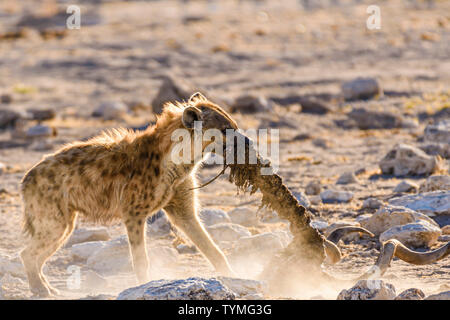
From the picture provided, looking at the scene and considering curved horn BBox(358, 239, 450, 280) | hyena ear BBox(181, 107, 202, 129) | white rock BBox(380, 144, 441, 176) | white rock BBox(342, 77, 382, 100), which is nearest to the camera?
hyena ear BBox(181, 107, 202, 129)

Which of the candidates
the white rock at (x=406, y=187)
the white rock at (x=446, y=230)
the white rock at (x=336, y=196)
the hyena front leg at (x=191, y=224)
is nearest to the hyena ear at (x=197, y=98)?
the hyena front leg at (x=191, y=224)

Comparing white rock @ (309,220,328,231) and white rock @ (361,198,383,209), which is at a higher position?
white rock @ (361,198,383,209)

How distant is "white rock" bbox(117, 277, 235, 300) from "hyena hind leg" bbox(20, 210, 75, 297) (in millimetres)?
1134

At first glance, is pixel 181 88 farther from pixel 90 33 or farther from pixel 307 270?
pixel 90 33

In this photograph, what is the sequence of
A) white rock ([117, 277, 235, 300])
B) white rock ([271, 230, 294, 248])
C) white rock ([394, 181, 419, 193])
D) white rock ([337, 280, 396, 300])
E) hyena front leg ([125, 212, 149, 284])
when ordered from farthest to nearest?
white rock ([394, 181, 419, 193])
white rock ([271, 230, 294, 248])
hyena front leg ([125, 212, 149, 284])
white rock ([337, 280, 396, 300])
white rock ([117, 277, 235, 300])

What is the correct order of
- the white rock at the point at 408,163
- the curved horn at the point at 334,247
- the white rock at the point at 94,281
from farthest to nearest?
the white rock at the point at 408,163, the white rock at the point at 94,281, the curved horn at the point at 334,247

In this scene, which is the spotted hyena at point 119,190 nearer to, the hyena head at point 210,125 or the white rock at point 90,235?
the hyena head at point 210,125

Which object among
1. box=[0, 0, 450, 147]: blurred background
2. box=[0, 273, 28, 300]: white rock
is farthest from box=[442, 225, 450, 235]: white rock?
box=[0, 0, 450, 147]: blurred background

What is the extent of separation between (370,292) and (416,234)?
1.88 metres

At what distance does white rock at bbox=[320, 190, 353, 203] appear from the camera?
8.80 m

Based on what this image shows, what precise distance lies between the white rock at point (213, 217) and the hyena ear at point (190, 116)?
2.47 metres

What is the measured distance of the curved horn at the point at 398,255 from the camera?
19.1 ft

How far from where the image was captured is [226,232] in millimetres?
7684

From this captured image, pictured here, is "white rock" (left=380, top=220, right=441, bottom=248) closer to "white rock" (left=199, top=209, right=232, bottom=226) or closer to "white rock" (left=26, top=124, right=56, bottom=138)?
"white rock" (left=199, top=209, right=232, bottom=226)
